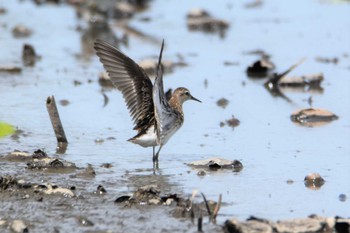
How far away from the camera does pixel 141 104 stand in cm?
927

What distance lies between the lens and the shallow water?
816 cm

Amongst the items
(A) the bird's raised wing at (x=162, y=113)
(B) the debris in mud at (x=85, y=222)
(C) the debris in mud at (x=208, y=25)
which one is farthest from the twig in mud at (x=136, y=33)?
(B) the debris in mud at (x=85, y=222)

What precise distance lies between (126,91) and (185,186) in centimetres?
161

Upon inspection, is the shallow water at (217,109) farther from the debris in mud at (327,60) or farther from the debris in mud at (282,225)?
the debris in mud at (282,225)

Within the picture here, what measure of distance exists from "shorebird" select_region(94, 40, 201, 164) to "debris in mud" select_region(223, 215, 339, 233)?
7.48ft

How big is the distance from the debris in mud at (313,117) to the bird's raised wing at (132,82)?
2226 millimetres

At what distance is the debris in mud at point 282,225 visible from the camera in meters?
6.55

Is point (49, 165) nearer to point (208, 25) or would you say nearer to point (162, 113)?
point (162, 113)

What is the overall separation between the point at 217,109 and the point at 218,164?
2.68 metres

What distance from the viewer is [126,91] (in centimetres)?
933

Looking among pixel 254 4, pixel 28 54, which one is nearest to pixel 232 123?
pixel 28 54

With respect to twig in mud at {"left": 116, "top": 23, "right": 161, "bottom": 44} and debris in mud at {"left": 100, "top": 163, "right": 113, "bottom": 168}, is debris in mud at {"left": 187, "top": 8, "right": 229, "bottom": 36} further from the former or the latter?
debris in mud at {"left": 100, "top": 163, "right": 113, "bottom": 168}

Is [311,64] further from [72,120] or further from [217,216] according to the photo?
[217,216]

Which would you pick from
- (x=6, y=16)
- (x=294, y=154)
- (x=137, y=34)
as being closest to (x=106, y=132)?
(x=294, y=154)
